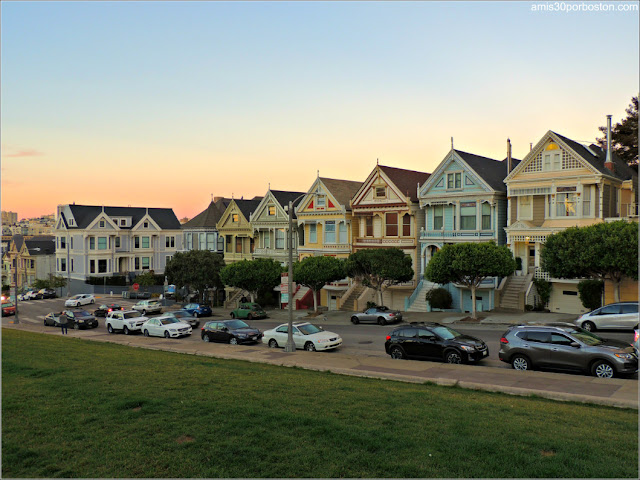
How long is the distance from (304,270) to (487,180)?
621 inches

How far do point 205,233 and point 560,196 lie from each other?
41.1m

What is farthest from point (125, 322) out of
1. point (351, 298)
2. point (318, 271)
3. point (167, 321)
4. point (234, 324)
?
point (351, 298)

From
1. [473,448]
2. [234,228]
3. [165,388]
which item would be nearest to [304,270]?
[234,228]

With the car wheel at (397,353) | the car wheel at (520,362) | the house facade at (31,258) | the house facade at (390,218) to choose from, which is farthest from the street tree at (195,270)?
the house facade at (31,258)

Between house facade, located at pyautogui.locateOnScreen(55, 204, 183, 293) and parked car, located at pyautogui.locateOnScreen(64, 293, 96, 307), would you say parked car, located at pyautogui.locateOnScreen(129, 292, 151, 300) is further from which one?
house facade, located at pyautogui.locateOnScreen(55, 204, 183, 293)

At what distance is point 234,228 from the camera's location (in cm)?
6150

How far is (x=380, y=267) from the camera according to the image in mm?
41312

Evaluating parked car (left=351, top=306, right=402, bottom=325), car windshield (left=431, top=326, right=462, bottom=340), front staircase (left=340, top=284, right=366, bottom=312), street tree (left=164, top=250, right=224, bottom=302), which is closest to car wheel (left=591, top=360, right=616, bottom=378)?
car windshield (left=431, top=326, right=462, bottom=340)

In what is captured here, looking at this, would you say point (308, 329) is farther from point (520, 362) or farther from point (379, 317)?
point (379, 317)

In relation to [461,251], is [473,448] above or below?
below

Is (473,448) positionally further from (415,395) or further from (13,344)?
(13,344)

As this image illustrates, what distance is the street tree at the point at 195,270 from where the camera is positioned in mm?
55906

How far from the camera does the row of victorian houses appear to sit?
121 feet

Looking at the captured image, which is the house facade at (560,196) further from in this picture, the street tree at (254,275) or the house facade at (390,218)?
the street tree at (254,275)
